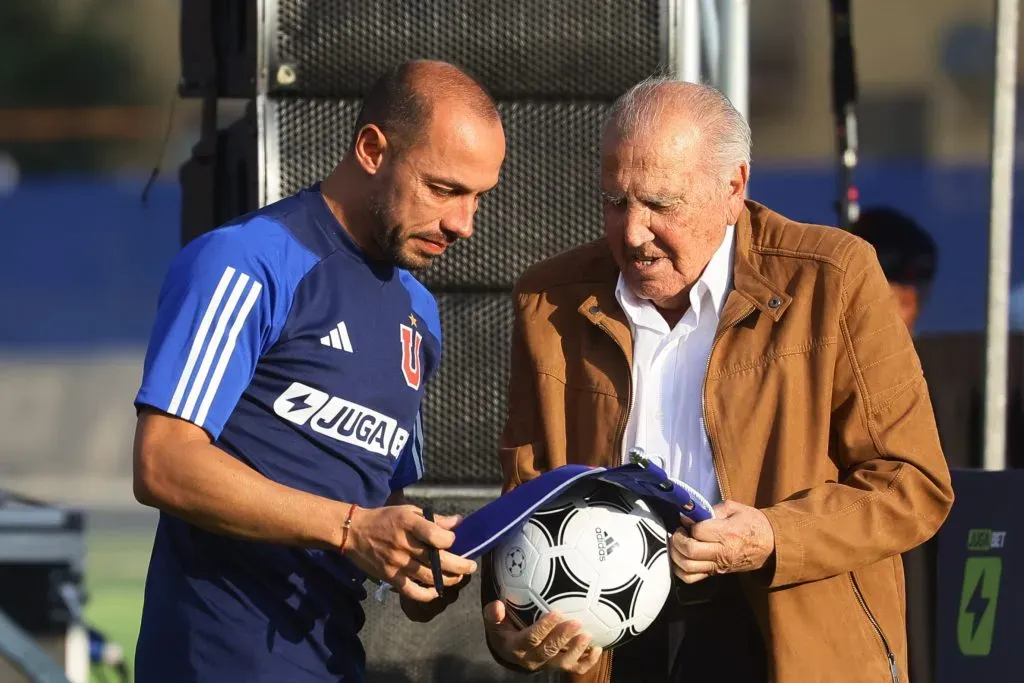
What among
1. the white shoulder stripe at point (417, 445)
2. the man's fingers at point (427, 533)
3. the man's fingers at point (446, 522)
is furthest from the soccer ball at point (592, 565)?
the white shoulder stripe at point (417, 445)

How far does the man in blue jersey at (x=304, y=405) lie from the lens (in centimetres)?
241

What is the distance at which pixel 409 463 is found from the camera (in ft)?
9.82

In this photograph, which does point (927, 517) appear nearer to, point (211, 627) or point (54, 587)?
point (211, 627)

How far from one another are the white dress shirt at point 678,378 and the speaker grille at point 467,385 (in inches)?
45.8

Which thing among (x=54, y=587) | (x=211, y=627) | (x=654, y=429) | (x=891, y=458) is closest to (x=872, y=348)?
(x=891, y=458)

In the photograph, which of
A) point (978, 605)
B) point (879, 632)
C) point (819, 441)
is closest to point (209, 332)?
point (819, 441)

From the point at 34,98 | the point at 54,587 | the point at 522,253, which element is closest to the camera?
the point at 522,253

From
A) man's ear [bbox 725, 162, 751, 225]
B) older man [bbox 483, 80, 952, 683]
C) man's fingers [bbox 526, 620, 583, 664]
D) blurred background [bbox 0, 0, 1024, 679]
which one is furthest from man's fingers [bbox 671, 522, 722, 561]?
blurred background [bbox 0, 0, 1024, 679]

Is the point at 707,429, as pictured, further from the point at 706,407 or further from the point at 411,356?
the point at 411,356

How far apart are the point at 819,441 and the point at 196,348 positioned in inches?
44.6

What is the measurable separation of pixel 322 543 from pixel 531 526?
40 centimetres

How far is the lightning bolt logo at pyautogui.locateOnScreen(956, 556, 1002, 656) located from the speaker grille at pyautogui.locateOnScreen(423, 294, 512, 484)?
50.2 inches

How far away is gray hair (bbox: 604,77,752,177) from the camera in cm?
275

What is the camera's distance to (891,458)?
2.64 meters
